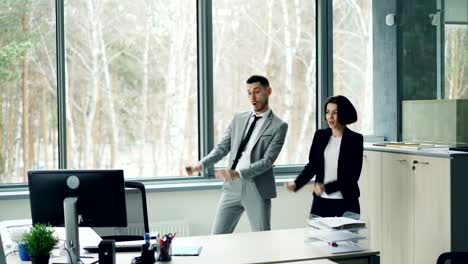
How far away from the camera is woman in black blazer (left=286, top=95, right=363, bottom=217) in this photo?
171 inches

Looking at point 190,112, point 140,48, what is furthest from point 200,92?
point 140,48

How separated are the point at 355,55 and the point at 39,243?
13.8ft

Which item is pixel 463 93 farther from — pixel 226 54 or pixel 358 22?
pixel 226 54

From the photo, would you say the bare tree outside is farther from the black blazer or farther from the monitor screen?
the monitor screen

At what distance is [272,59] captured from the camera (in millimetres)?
6012

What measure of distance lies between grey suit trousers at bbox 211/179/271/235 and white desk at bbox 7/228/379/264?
1048 mm

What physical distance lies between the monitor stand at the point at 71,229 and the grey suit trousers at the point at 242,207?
1.92 metres

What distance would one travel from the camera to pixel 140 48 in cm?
561

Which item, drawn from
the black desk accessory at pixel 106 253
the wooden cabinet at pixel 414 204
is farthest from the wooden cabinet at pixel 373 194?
the black desk accessory at pixel 106 253

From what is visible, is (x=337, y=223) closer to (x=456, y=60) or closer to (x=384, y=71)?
(x=456, y=60)

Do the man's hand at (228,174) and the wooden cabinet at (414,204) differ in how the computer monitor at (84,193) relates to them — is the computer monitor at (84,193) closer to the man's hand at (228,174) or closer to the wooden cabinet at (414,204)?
the man's hand at (228,174)

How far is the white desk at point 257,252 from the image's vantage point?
10.2 ft

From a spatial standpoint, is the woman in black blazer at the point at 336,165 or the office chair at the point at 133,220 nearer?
the office chair at the point at 133,220

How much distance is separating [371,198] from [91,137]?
2442mm
